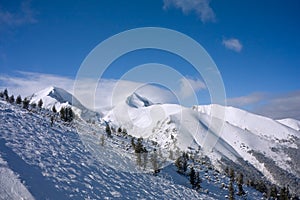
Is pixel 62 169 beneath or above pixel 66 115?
beneath

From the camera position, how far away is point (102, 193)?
56.3ft

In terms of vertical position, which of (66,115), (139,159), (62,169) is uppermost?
(66,115)

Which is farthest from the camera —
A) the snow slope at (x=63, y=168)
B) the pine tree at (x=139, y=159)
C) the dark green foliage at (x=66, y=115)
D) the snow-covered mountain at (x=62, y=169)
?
the dark green foliage at (x=66, y=115)

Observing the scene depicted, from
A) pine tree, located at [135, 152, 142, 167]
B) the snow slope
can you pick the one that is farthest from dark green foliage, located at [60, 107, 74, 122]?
pine tree, located at [135, 152, 142, 167]

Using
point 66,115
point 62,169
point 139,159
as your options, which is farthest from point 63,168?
point 66,115

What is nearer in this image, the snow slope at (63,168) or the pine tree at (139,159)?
the snow slope at (63,168)

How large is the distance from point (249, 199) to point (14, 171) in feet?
120

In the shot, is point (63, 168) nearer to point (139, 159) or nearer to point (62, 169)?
point (62, 169)

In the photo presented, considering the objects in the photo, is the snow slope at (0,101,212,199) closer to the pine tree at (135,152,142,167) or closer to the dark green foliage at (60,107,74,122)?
the pine tree at (135,152,142,167)

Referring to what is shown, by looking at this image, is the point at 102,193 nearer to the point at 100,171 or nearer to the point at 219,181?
the point at 100,171

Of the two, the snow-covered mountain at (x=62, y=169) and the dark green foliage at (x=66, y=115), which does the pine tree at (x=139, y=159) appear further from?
the dark green foliage at (x=66, y=115)

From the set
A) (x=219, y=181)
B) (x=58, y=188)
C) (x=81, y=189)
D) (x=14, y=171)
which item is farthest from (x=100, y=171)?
(x=219, y=181)

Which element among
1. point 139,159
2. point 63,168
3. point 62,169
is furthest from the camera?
point 139,159

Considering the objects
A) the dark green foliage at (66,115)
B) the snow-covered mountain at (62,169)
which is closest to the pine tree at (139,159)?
the snow-covered mountain at (62,169)
